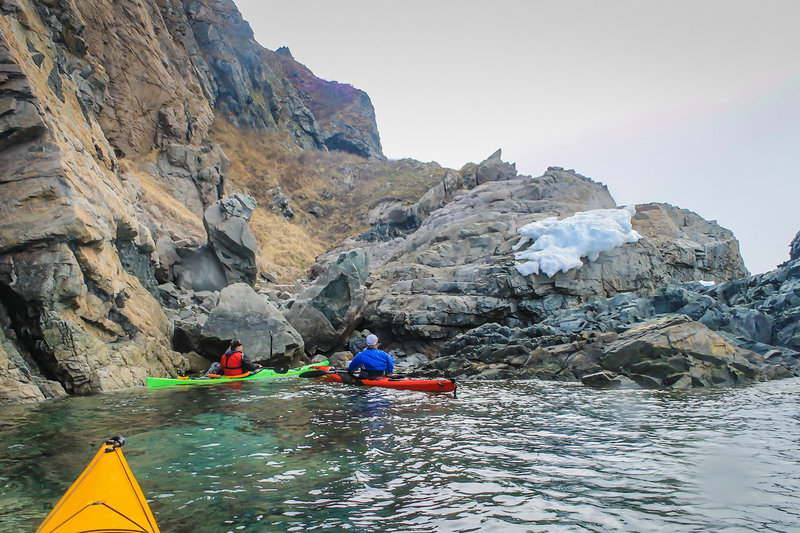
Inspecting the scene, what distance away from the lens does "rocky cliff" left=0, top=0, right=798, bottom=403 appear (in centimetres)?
999

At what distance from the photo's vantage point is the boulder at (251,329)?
14.5 metres

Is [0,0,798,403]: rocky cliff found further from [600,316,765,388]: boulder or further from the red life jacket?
the red life jacket

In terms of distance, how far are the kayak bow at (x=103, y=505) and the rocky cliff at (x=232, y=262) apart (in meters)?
7.28

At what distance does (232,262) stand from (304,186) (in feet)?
109

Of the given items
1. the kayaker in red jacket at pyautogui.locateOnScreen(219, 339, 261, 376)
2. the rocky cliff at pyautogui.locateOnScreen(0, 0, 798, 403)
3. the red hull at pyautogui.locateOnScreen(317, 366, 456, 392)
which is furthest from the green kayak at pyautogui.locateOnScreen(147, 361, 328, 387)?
the red hull at pyautogui.locateOnScreen(317, 366, 456, 392)

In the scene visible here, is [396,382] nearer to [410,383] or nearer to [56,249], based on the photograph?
[410,383]

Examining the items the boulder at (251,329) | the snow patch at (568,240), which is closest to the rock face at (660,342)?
the snow patch at (568,240)

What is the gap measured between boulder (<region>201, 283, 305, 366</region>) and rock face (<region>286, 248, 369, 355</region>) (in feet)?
7.92

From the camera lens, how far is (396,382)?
37.0 feet

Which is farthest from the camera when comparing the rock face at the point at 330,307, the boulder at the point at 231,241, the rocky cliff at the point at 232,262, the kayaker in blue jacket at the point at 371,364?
the boulder at the point at 231,241

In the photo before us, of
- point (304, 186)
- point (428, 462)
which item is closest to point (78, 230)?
point (428, 462)

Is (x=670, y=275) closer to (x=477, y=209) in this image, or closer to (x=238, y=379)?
(x=477, y=209)

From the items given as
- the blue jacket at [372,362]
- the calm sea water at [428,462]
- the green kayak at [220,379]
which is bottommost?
the green kayak at [220,379]

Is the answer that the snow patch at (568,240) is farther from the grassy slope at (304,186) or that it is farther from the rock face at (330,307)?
the grassy slope at (304,186)
